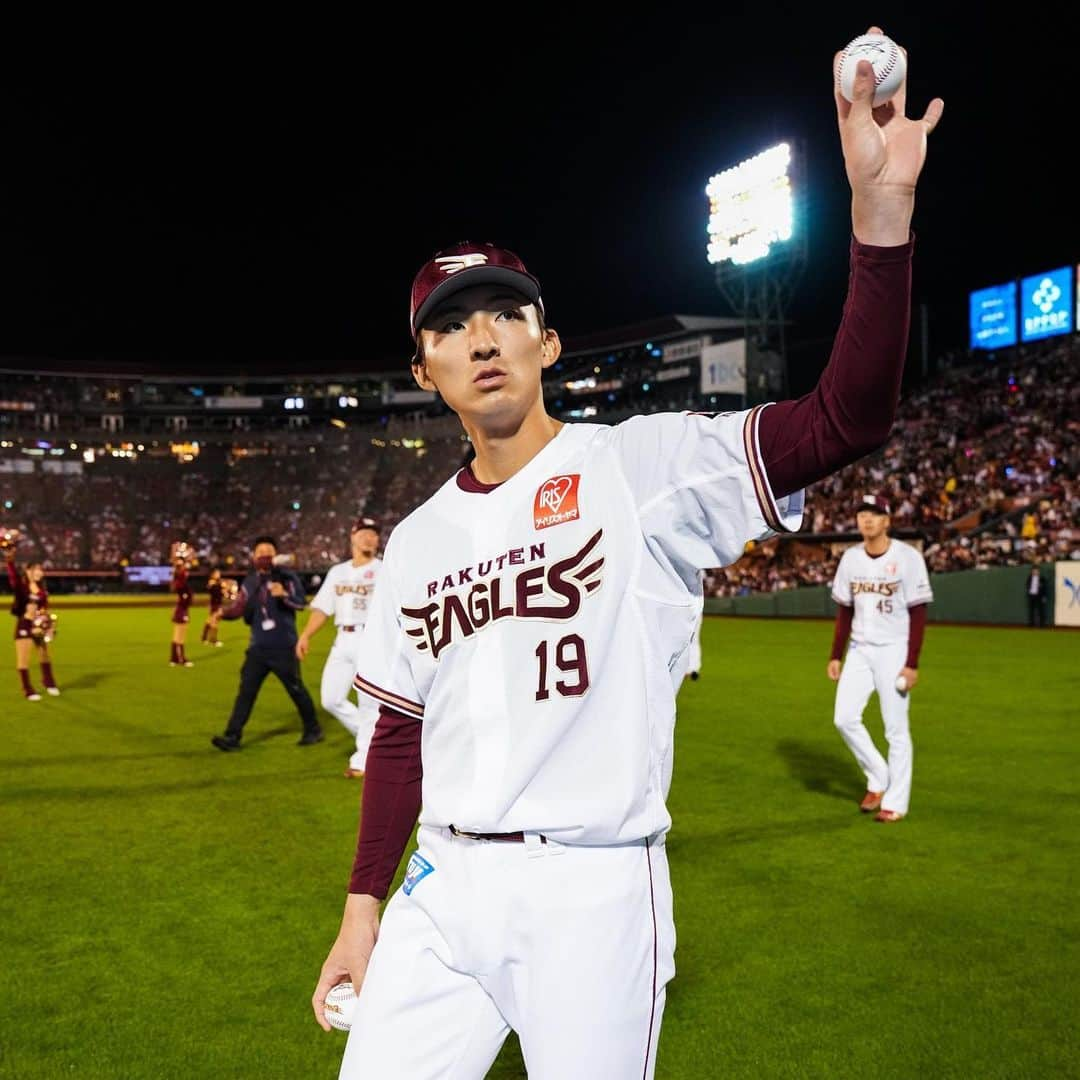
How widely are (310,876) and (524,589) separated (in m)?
5.35

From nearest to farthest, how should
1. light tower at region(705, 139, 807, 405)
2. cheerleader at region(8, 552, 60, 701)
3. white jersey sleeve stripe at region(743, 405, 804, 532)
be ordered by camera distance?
white jersey sleeve stripe at region(743, 405, 804, 532) < cheerleader at region(8, 552, 60, 701) < light tower at region(705, 139, 807, 405)

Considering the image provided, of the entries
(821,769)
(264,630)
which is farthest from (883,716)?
(264,630)

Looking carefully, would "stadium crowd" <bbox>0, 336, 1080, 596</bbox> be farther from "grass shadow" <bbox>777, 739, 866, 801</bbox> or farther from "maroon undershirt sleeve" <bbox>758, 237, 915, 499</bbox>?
"maroon undershirt sleeve" <bbox>758, 237, 915, 499</bbox>

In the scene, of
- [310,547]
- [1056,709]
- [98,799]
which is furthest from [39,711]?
[310,547]

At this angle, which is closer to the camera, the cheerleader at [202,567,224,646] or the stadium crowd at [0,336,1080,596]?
the cheerleader at [202,567,224,646]

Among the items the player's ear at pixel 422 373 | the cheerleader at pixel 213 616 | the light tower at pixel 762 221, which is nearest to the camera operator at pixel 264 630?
the player's ear at pixel 422 373

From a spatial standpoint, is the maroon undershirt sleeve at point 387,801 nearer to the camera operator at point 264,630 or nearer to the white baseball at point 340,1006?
the white baseball at point 340,1006

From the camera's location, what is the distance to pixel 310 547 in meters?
71.4

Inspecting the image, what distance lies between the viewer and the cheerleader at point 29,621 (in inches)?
623

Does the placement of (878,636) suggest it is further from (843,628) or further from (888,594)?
(843,628)

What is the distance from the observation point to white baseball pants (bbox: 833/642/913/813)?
8203 mm

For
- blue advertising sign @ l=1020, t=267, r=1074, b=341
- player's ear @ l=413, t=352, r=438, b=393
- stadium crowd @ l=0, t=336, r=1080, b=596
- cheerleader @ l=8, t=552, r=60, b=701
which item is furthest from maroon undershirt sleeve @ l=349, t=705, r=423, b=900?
blue advertising sign @ l=1020, t=267, r=1074, b=341

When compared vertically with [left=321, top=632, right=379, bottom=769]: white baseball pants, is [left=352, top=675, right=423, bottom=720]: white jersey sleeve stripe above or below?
above

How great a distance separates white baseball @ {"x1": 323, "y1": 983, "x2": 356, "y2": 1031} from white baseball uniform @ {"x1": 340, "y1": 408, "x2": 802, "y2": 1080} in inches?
7.7
